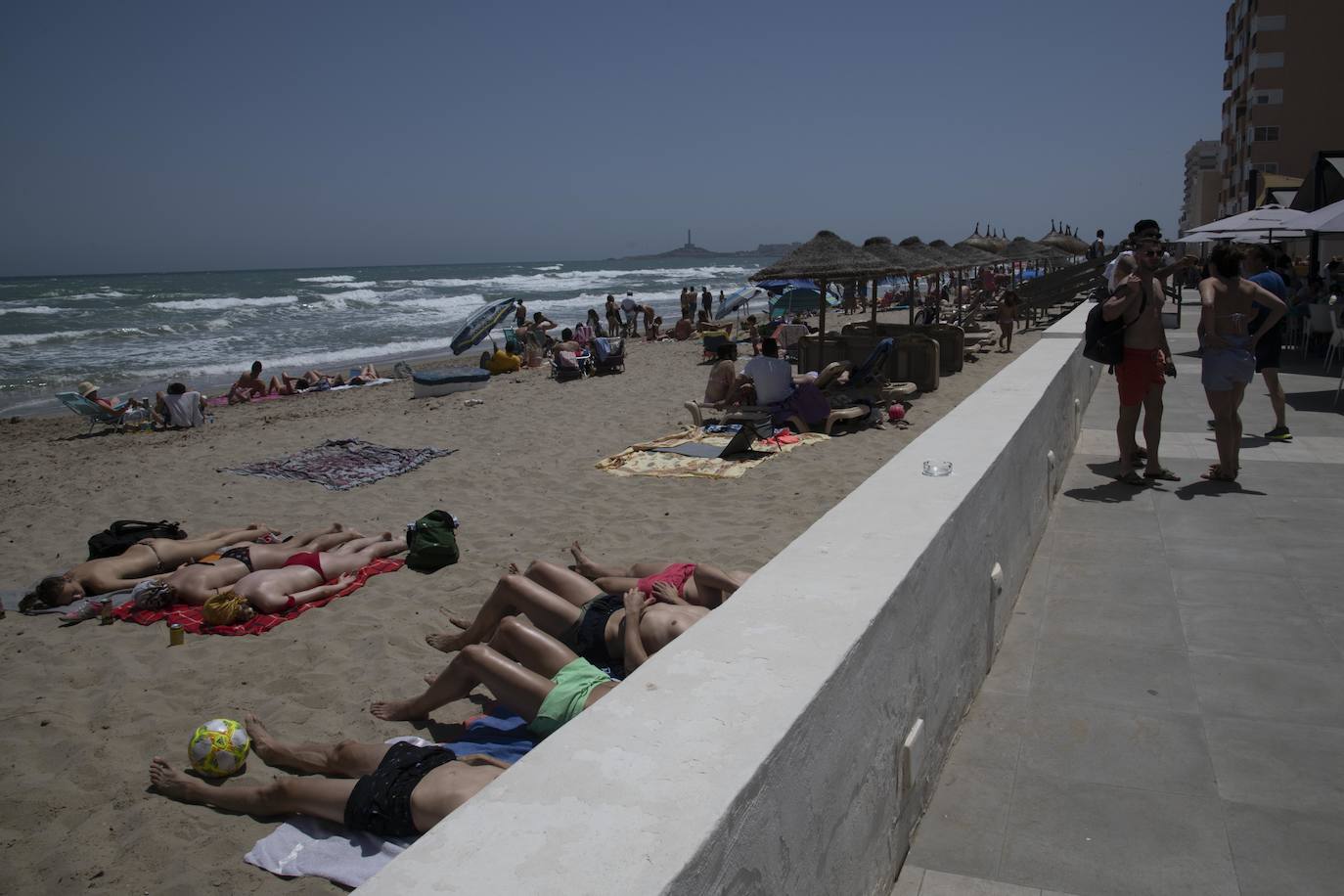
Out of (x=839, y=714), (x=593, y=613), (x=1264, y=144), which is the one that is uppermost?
(x=1264, y=144)

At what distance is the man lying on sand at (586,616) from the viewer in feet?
10.9

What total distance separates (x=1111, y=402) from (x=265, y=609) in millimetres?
7353

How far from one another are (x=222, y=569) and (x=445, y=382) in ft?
30.6

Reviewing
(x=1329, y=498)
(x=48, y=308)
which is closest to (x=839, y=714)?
(x=1329, y=498)

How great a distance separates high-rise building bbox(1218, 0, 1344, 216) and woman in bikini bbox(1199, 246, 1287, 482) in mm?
42521

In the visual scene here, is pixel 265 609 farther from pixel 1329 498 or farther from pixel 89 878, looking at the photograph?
pixel 1329 498

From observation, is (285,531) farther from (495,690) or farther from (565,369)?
(565,369)

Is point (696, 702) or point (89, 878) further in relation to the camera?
point (89, 878)

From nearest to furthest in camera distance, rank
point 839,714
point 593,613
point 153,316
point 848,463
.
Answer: point 839,714
point 593,613
point 848,463
point 153,316

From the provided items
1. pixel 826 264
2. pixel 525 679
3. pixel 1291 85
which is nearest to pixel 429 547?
pixel 525 679

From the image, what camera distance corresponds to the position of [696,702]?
156 cm

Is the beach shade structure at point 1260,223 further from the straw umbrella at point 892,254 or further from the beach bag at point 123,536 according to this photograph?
the beach bag at point 123,536

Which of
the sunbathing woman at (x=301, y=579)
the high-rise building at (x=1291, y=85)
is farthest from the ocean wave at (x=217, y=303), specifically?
the high-rise building at (x=1291, y=85)

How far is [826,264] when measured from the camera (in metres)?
12.0
